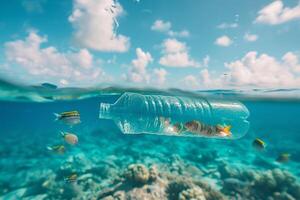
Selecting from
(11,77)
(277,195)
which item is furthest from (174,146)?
(11,77)

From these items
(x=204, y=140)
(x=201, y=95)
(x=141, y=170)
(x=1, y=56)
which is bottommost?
(x=204, y=140)

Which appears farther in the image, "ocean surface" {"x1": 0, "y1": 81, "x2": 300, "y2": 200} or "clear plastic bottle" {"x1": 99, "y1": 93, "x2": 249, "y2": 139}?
"clear plastic bottle" {"x1": 99, "y1": 93, "x2": 249, "y2": 139}

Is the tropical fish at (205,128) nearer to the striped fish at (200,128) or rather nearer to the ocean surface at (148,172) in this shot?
the striped fish at (200,128)

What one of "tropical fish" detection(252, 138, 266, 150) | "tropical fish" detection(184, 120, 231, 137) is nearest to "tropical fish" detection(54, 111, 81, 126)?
"tropical fish" detection(184, 120, 231, 137)

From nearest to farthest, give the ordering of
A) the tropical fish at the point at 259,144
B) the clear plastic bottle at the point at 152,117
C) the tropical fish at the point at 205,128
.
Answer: the tropical fish at the point at 205,128, the tropical fish at the point at 259,144, the clear plastic bottle at the point at 152,117

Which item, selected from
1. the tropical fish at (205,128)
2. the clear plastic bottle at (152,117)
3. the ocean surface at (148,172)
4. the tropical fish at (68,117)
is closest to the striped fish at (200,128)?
the tropical fish at (205,128)

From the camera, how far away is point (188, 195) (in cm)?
813

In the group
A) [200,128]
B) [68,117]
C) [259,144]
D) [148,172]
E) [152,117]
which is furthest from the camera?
[152,117]

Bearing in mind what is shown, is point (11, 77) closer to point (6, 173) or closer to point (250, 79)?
point (6, 173)

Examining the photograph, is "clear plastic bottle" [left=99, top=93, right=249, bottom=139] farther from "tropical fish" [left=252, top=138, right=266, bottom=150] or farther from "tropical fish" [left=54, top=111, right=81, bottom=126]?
"tropical fish" [left=54, top=111, right=81, bottom=126]

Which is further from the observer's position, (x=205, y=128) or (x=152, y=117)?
(x=152, y=117)

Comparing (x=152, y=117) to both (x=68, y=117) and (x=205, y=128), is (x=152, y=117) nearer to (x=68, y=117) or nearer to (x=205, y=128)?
(x=68, y=117)

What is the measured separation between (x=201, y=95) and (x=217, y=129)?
651 inches

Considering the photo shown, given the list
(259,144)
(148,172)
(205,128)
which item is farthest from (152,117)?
(205,128)
